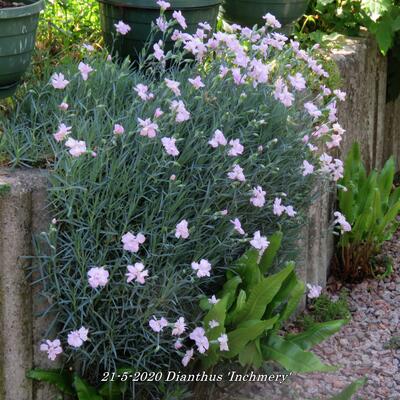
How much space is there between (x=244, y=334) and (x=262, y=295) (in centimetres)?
15

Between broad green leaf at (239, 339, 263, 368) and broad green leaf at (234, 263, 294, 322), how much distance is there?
0.10 meters

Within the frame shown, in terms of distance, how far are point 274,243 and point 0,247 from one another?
993mm

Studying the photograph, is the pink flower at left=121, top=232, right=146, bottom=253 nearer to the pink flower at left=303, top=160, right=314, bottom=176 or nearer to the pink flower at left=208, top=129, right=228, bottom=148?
the pink flower at left=208, top=129, right=228, bottom=148

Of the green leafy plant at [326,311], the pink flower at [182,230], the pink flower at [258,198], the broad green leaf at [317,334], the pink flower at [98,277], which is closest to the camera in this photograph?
the pink flower at [98,277]

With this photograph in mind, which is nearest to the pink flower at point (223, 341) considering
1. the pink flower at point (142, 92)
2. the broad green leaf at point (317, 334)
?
the broad green leaf at point (317, 334)

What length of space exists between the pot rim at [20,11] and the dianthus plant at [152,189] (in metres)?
0.22

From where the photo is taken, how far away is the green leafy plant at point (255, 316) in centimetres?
295

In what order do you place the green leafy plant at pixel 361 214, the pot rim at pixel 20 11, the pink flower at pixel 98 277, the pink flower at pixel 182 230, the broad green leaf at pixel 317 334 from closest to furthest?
the pink flower at pixel 98 277
the pink flower at pixel 182 230
the pot rim at pixel 20 11
the broad green leaf at pixel 317 334
the green leafy plant at pixel 361 214

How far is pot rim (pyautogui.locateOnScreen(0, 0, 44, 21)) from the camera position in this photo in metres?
2.85

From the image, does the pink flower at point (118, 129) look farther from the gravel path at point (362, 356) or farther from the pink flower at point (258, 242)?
the gravel path at point (362, 356)

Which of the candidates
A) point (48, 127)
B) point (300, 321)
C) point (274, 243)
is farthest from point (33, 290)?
point (300, 321)

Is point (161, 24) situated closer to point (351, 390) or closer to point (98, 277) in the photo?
point (98, 277)

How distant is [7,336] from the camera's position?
9.22ft

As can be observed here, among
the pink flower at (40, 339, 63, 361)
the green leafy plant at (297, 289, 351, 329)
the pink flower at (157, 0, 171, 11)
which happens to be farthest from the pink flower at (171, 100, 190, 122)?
the green leafy plant at (297, 289, 351, 329)
